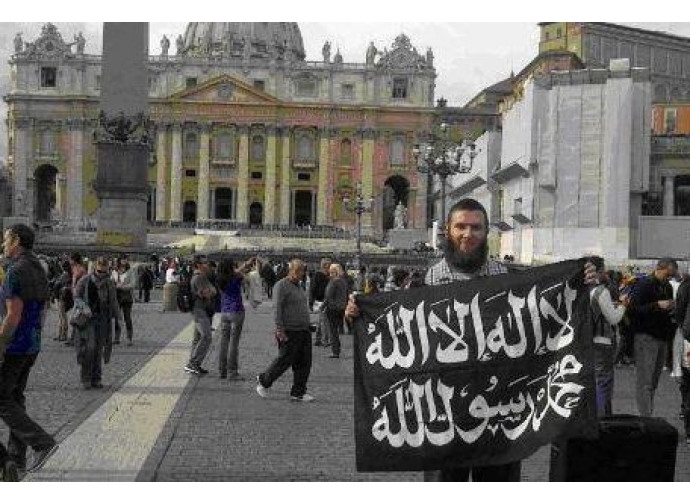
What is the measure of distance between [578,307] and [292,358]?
5875 mm

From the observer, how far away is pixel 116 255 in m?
29.8

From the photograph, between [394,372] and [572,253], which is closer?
[394,372]

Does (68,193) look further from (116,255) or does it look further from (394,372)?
(394,372)

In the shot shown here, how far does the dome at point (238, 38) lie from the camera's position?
10506 cm

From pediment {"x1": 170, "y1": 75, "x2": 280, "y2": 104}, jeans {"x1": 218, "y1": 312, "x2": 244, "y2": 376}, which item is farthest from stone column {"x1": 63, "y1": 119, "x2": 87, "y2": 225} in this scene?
jeans {"x1": 218, "y1": 312, "x2": 244, "y2": 376}

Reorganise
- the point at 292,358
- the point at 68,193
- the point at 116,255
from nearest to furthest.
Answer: the point at 292,358
the point at 116,255
the point at 68,193

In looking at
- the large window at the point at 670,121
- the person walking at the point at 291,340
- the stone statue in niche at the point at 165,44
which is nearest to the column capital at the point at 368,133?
the stone statue in niche at the point at 165,44

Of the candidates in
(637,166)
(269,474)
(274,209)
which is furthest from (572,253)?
(274,209)

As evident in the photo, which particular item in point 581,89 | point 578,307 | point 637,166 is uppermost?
point 581,89

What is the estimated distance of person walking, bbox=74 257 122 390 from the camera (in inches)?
445

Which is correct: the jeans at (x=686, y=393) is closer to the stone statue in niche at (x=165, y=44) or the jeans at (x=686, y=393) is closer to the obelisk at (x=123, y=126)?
the obelisk at (x=123, y=126)

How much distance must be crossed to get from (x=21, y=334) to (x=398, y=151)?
89871mm

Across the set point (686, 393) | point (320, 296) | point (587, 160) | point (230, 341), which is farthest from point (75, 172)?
point (686, 393)
